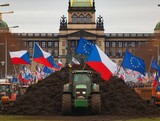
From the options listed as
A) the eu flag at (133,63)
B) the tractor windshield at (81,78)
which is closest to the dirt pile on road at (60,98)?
the tractor windshield at (81,78)

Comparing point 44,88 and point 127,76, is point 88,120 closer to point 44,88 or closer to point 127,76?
point 44,88

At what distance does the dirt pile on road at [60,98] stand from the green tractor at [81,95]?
4.38 feet

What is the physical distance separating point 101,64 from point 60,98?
2639 mm

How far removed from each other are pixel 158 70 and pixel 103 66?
13.3m

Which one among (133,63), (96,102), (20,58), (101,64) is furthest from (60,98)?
(20,58)

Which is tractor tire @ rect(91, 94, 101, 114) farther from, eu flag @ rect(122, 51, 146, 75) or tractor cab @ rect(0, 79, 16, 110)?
eu flag @ rect(122, 51, 146, 75)

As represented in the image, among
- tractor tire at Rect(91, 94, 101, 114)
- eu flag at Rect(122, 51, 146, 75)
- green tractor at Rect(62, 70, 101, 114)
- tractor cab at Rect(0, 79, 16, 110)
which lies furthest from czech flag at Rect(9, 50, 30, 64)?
tractor tire at Rect(91, 94, 101, 114)

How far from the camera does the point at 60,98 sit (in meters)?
40.3

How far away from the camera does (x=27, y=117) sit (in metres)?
36.7

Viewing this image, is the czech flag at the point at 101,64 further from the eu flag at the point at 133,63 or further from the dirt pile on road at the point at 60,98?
the eu flag at the point at 133,63

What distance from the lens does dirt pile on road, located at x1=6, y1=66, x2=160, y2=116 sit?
3894 cm

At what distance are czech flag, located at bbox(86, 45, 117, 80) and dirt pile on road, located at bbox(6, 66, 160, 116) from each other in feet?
4.49

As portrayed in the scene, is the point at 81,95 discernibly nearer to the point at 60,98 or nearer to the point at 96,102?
the point at 96,102

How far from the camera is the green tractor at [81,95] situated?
37.2 meters
